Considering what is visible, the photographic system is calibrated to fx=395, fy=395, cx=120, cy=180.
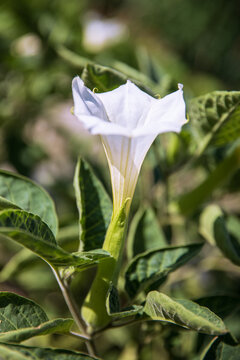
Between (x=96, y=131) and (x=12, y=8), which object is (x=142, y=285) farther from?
(x=12, y=8)

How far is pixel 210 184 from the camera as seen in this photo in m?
0.91

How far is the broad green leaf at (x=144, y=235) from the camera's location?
0.78m

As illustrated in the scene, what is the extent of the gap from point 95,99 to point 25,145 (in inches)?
31.7

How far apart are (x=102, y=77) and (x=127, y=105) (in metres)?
0.11

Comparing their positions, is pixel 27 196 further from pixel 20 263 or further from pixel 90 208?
pixel 20 263

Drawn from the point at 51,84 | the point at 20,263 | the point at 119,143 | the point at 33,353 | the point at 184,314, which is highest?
the point at 119,143

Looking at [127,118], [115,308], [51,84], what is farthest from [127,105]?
[51,84]

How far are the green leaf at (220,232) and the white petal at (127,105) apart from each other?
0.26 meters

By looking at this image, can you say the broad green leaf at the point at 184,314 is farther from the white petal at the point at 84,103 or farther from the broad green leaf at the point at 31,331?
the white petal at the point at 84,103

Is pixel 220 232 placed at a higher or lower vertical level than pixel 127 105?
lower

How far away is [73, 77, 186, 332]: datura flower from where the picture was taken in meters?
0.55

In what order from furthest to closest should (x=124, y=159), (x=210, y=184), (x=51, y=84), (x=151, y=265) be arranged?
1. (x=51, y=84)
2. (x=210, y=184)
3. (x=151, y=265)
4. (x=124, y=159)

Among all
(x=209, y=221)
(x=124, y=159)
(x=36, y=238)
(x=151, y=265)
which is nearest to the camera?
(x=36, y=238)

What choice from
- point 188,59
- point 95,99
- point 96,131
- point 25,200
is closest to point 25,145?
point 25,200
